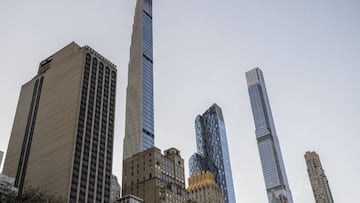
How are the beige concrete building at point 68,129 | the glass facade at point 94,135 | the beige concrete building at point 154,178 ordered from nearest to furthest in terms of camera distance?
the glass facade at point 94,135 → the beige concrete building at point 68,129 → the beige concrete building at point 154,178

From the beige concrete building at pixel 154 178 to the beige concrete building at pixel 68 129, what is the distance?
72.2ft

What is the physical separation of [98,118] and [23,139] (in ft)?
123

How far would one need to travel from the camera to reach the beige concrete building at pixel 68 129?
14000cm

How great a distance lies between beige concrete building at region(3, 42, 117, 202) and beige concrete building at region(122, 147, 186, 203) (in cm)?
2202

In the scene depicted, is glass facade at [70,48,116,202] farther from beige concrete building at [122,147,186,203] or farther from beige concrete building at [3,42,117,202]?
beige concrete building at [122,147,186,203]

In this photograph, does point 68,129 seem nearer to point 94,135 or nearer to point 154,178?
point 94,135

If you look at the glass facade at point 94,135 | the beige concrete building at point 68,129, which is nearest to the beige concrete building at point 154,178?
the glass facade at point 94,135

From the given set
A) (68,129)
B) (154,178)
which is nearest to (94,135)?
(68,129)

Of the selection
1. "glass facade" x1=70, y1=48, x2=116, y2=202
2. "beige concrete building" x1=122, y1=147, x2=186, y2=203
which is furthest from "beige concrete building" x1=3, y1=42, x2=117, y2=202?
"beige concrete building" x1=122, y1=147, x2=186, y2=203

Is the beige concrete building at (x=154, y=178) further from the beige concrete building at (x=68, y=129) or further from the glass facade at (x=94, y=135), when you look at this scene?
the beige concrete building at (x=68, y=129)

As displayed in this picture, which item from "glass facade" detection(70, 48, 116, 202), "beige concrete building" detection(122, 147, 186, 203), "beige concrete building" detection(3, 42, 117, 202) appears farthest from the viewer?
"beige concrete building" detection(122, 147, 186, 203)

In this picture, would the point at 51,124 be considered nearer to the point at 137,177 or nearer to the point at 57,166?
the point at 57,166

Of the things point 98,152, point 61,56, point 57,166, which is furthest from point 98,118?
point 61,56

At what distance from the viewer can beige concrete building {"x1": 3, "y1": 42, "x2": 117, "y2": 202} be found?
140000 millimetres
